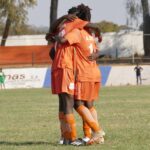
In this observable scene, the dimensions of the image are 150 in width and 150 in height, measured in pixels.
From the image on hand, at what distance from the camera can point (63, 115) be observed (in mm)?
9969

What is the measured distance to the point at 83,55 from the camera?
9.88 metres

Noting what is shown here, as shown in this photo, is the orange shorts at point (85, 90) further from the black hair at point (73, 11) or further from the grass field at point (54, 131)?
the black hair at point (73, 11)

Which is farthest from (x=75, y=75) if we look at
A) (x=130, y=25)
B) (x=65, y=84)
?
(x=130, y=25)

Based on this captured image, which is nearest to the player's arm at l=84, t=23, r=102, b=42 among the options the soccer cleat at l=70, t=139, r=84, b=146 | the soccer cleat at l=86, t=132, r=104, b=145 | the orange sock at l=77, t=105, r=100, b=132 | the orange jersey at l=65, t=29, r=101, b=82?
the orange jersey at l=65, t=29, r=101, b=82

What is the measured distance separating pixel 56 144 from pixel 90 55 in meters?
1.40

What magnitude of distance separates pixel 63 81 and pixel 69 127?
0.73 m

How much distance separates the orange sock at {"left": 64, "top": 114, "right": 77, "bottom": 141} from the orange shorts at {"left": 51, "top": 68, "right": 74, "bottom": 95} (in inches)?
15.7

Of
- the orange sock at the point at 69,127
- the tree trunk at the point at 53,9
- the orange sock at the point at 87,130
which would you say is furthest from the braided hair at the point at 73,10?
the tree trunk at the point at 53,9

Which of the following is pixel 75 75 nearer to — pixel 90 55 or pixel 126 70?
pixel 90 55

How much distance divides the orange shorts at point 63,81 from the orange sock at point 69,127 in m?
0.40

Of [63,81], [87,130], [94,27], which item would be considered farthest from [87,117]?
[94,27]

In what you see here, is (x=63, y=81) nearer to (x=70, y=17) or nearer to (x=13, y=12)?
(x=70, y=17)

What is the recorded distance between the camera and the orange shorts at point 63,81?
9.67 m

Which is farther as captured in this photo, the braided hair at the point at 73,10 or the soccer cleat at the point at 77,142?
the braided hair at the point at 73,10
